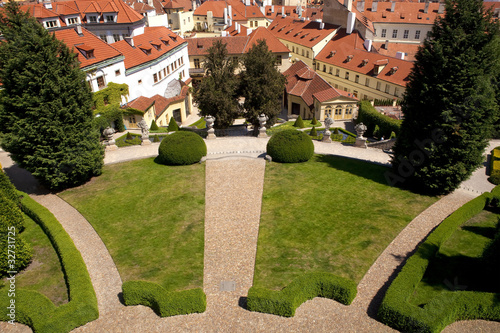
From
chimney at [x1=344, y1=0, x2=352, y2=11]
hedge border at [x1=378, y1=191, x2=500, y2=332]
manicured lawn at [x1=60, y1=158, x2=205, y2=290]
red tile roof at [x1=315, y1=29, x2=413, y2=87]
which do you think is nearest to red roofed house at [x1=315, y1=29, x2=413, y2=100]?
red tile roof at [x1=315, y1=29, x2=413, y2=87]

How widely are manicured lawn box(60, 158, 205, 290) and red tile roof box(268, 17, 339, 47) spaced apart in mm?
47471

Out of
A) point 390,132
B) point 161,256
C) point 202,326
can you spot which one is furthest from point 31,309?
point 390,132

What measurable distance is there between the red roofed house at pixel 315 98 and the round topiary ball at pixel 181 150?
18.6 m

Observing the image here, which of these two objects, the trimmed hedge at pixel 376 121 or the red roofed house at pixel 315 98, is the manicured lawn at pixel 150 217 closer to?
the trimmed hedge at pixel 376 121

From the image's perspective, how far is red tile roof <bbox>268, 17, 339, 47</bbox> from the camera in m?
63.6

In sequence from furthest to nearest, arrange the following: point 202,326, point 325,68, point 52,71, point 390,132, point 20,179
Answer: point 325,68 < point 390,132 < point 20,179 < point 52,71 < point 202,326

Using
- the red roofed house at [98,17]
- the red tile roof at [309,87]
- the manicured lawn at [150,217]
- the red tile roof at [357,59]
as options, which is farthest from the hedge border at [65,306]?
the red roofed house at [98,17]

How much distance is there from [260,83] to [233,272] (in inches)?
827

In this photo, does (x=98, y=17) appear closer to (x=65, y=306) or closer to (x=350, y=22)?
(x=350, y=22)

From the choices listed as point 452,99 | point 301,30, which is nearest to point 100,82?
point 452,99

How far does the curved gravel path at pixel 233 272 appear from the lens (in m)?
13.4

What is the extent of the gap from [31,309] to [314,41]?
61.3 meters

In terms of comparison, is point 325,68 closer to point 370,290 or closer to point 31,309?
point 370,290

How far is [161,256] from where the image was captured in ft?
56.5
